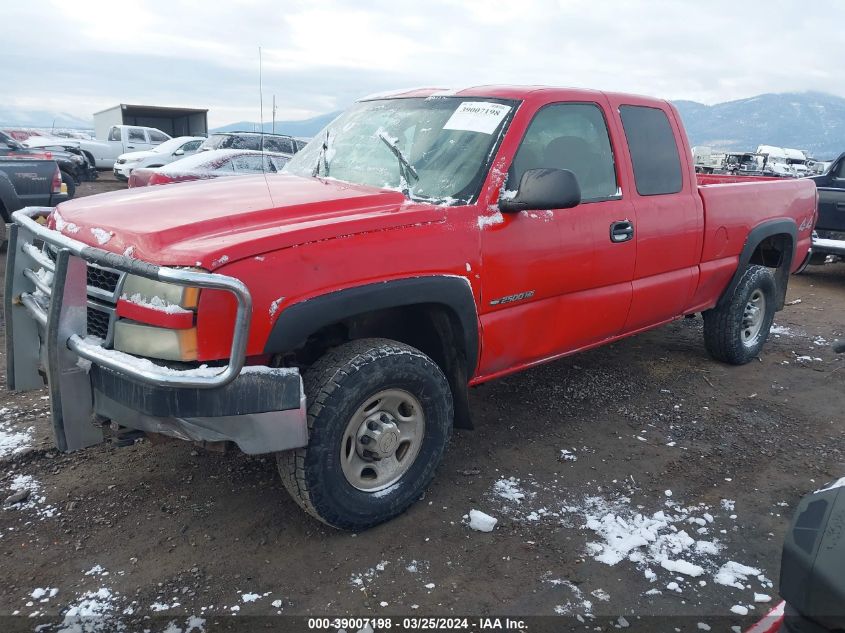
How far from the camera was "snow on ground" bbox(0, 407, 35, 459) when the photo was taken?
3.50m

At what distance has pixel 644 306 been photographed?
4.11 meters

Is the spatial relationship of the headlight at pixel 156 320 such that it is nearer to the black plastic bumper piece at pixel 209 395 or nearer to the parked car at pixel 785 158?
the black plastic bumper piece at pixel 209 395

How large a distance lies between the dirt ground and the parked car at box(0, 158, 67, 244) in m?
5.26

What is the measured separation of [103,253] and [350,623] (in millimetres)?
1589

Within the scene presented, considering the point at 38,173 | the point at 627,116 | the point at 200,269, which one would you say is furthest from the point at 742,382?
the point at 38,173

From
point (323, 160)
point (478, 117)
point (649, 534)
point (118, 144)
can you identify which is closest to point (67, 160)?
point (118, 144)

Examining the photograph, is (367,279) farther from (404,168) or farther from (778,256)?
(778,256)

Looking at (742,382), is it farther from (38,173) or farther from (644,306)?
(38,173)

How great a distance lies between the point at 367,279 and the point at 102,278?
1039mm

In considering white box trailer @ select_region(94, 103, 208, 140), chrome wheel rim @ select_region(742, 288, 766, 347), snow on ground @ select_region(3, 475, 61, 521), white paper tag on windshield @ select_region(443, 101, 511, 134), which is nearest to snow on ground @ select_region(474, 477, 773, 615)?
white paper tag on windshield @ select_region(443, 101, 511, 134)

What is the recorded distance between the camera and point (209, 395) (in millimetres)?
2322

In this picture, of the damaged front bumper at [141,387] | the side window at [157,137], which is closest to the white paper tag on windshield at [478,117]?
the damaged front bumper at [141,387]

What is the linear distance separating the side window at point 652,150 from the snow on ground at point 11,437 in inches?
147

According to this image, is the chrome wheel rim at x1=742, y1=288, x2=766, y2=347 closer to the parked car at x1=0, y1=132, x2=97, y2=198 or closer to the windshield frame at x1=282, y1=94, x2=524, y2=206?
the windshield frame at x1=282, y1=94, x2=524, y2=206
